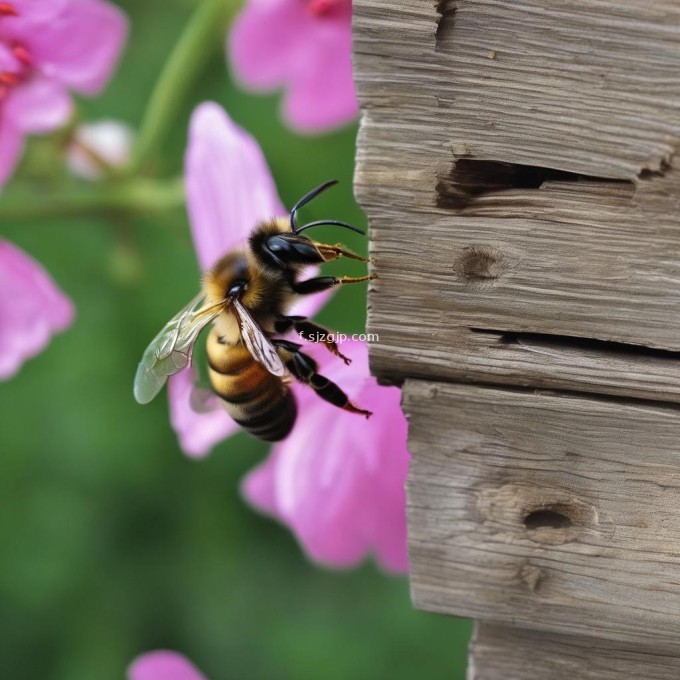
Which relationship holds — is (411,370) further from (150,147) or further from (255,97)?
(255,97)

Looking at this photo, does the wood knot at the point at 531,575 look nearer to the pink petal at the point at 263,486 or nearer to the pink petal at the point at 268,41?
the pink petal at the point at 263,486

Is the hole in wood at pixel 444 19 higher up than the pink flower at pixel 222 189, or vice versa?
the pink flower at pixel 222 189

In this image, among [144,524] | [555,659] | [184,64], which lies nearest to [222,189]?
[184,64]

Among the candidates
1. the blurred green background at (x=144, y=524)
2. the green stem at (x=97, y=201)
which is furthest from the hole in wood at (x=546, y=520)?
the blurred green background at (x=144, y=524)

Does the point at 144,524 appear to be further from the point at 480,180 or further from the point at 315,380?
the point at 480,180

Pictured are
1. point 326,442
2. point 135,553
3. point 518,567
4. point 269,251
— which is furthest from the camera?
point 135,553

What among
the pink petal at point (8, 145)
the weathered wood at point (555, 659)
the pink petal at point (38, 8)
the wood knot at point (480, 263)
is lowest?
the weathered wood at point (555, 659)

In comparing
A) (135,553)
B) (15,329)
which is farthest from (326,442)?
(135,553)
